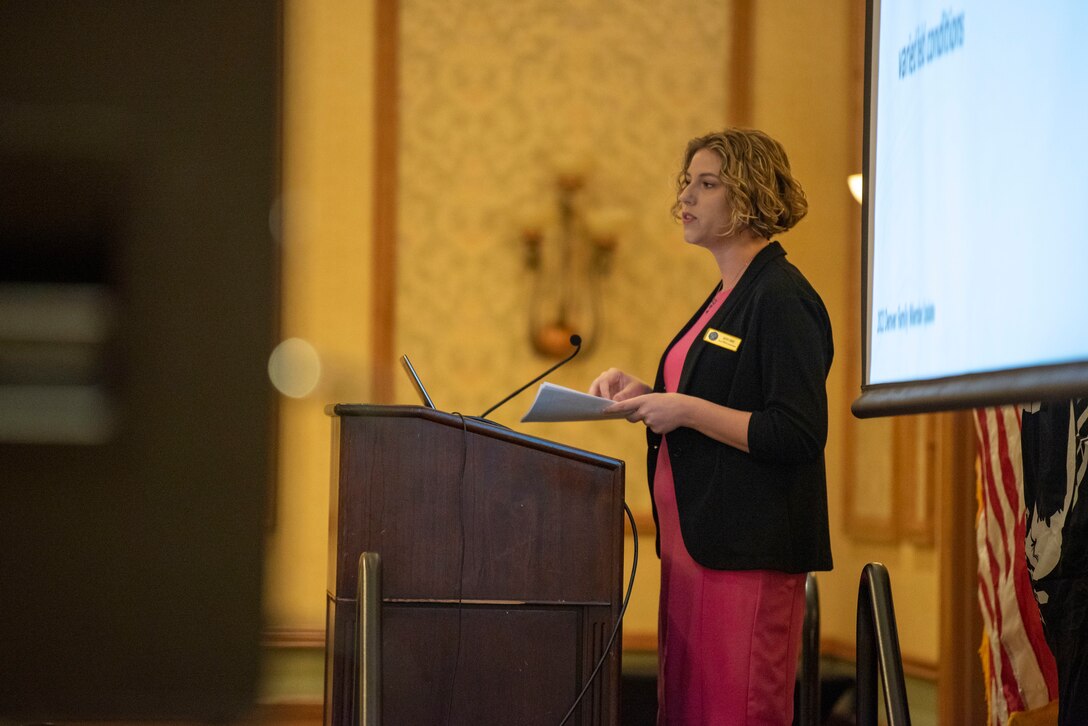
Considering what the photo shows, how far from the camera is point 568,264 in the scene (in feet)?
16.8

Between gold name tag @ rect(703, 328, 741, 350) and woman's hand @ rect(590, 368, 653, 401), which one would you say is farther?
woman's hand @ rect(590, 368, 653, 401)

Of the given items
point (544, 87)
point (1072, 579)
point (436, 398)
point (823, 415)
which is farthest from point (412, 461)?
point (544, 87)

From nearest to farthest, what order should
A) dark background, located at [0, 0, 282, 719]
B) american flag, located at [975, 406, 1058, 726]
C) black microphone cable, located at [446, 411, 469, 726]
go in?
black microphone cable, located at [446, 411, 469, 726] → american flag, located at [975, 406, 1058, 726] → dark background, located at [0, 0, 282, 719]

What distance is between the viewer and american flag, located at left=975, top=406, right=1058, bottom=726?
9.64 feet

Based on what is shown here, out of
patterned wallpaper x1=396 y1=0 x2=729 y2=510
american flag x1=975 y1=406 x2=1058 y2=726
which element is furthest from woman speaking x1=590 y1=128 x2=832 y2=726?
patterned wallpaper x1=396 y1=0 x2=729 y2=510

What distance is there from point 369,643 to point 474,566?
10.2 inches

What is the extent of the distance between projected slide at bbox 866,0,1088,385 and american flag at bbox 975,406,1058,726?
1.28m

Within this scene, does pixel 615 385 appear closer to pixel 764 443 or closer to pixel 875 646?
pixel 764 443

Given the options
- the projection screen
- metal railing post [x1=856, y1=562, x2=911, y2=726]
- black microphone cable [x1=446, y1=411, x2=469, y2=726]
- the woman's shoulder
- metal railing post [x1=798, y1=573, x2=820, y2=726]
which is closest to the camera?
the projection screen

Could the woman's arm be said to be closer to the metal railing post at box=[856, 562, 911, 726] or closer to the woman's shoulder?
the woman's shoulder

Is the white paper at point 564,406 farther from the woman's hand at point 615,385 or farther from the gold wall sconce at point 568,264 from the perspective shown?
the gold wall sconce at point 568,264

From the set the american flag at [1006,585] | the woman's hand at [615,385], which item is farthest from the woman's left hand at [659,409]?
the american flag at [1006,585]

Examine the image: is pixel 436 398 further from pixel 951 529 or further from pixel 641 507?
pixel 951 529

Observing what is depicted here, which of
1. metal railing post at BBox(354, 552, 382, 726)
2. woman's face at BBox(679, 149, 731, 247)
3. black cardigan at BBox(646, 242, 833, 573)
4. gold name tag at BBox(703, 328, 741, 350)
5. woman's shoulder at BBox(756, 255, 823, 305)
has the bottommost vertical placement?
metal railing post at BBox(354, 552, 382, 726)
